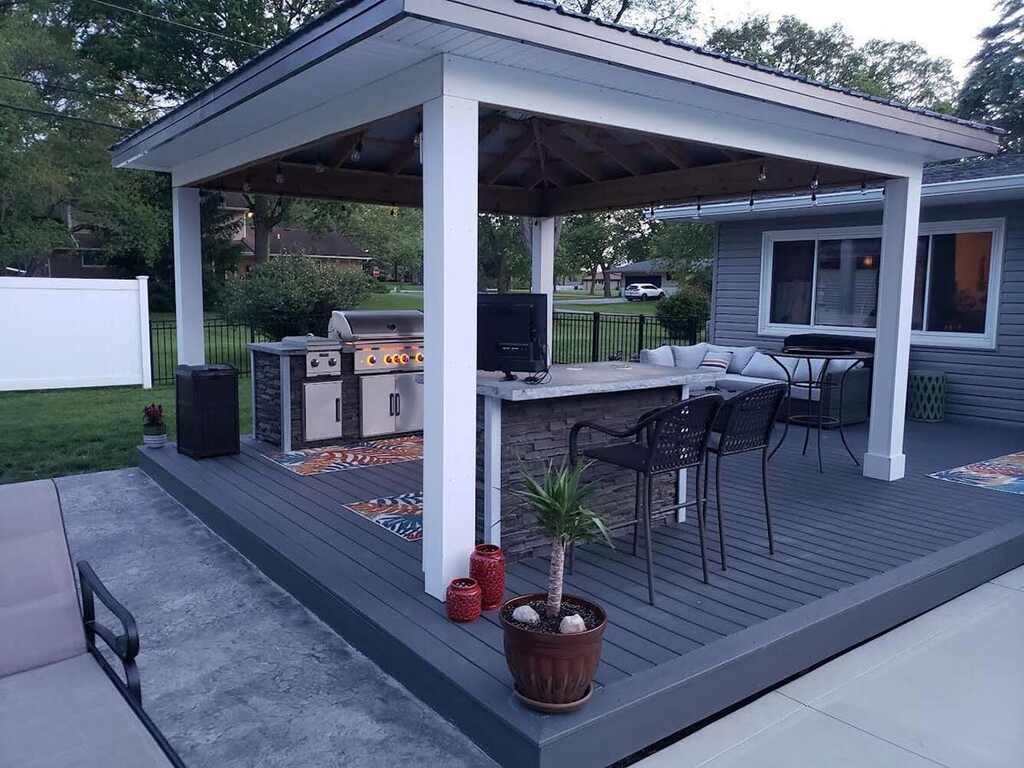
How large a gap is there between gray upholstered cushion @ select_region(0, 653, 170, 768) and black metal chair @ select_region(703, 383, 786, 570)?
8.31 feet

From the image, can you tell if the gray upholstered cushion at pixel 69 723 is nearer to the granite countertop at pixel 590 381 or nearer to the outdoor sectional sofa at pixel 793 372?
the granite countertop at pixel 590 381

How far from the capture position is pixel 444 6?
2549mm

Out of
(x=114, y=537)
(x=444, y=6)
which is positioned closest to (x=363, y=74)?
(x=444, y=6)

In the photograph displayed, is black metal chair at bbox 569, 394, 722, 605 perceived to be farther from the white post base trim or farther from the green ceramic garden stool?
the green ceramic garden stool

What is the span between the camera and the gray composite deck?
258 cm

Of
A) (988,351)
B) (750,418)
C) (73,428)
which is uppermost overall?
(988,351)

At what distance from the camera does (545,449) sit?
3.79m

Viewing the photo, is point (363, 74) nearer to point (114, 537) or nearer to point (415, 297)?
point (114, 537)

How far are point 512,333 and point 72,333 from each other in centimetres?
896

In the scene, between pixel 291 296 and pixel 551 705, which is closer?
pixel 551 705

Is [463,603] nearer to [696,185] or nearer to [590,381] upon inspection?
[590,381]

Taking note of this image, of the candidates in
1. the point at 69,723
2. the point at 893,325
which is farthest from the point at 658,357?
the point at 69,723

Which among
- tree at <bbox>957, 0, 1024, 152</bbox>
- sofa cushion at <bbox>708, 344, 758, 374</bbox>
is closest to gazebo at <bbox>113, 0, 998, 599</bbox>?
sofa cushion at <bbox>708, 344, 758, 374</bbox>

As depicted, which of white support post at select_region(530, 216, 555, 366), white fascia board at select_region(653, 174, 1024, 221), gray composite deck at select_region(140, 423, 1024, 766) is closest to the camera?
gray composite deck at select_region(140, 423, 1024, 766)
